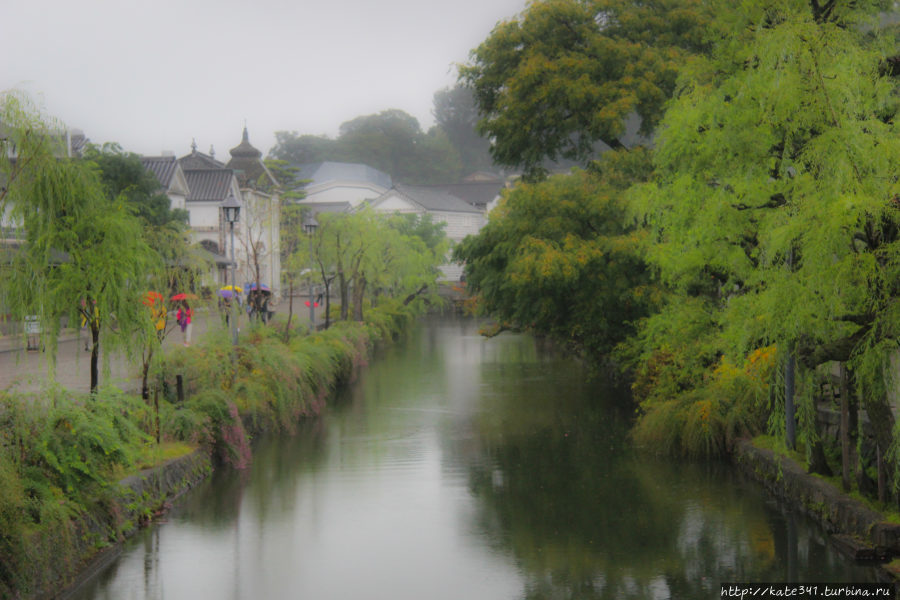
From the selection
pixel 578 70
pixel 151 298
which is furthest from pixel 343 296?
pixel 151 298

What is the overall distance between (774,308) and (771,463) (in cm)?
490

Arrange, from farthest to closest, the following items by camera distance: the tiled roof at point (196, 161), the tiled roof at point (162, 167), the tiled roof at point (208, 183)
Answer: the tiled roof at point (196, 161), the tiled roof at point (208, 183), the tiled roof at point (162, 167)

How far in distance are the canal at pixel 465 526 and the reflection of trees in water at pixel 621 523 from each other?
33mm

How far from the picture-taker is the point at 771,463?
48.8 ft

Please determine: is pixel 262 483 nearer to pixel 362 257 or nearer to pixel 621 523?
pixel 621 523

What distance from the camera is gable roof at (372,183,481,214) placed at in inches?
3435

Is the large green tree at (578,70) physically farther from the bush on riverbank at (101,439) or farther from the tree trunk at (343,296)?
the tree trunk at (343,296)

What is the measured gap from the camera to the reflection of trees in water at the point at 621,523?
10.7 meters

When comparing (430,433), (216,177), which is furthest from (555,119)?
(216,177)

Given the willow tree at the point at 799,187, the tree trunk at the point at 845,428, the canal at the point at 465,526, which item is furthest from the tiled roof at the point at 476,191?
the tree trunk at the point at 845,428

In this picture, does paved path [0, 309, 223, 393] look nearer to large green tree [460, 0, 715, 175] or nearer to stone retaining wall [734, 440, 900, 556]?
stone retaining wall [734, 440, 900, 556]

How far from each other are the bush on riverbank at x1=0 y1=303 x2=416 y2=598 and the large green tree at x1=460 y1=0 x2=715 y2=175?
986 cm

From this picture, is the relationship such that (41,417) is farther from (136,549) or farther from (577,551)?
(577,551)

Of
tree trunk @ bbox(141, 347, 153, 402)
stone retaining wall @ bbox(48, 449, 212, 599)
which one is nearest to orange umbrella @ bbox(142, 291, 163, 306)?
tree trunk @ bbox(141, 347, 153, 402)
